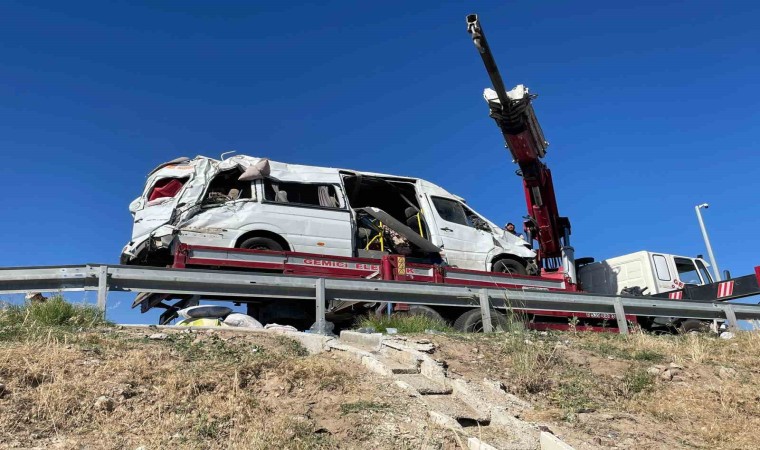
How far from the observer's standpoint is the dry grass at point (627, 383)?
15.9 ft

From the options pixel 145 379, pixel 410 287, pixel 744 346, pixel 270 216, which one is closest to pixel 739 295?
pixel 744 346

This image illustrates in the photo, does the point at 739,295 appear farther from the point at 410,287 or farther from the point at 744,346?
the point at 410,287

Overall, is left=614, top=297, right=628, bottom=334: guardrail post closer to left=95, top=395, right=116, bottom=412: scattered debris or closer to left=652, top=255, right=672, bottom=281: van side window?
left=652, top=255, right=672, bottom=281: van side window

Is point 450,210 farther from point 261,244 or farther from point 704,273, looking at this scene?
point 704,273

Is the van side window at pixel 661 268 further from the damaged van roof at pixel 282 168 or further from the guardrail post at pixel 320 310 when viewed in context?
the guardrail post at pixel 320 310

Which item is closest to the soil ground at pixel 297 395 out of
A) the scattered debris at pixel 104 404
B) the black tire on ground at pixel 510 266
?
the scattered debris at pixel 104 404

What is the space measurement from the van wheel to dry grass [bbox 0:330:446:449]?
151 inches

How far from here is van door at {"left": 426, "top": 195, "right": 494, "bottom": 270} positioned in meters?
11.5

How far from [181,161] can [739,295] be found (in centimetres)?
1135

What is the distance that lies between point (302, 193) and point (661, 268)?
8.81m

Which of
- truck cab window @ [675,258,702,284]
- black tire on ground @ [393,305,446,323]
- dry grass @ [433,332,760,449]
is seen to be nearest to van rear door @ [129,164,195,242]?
black tire on ground @ [393,305,446,323]

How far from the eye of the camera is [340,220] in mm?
10414

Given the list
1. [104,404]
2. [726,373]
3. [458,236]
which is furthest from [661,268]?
[104,404]

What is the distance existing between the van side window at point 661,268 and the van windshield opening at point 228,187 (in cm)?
958
